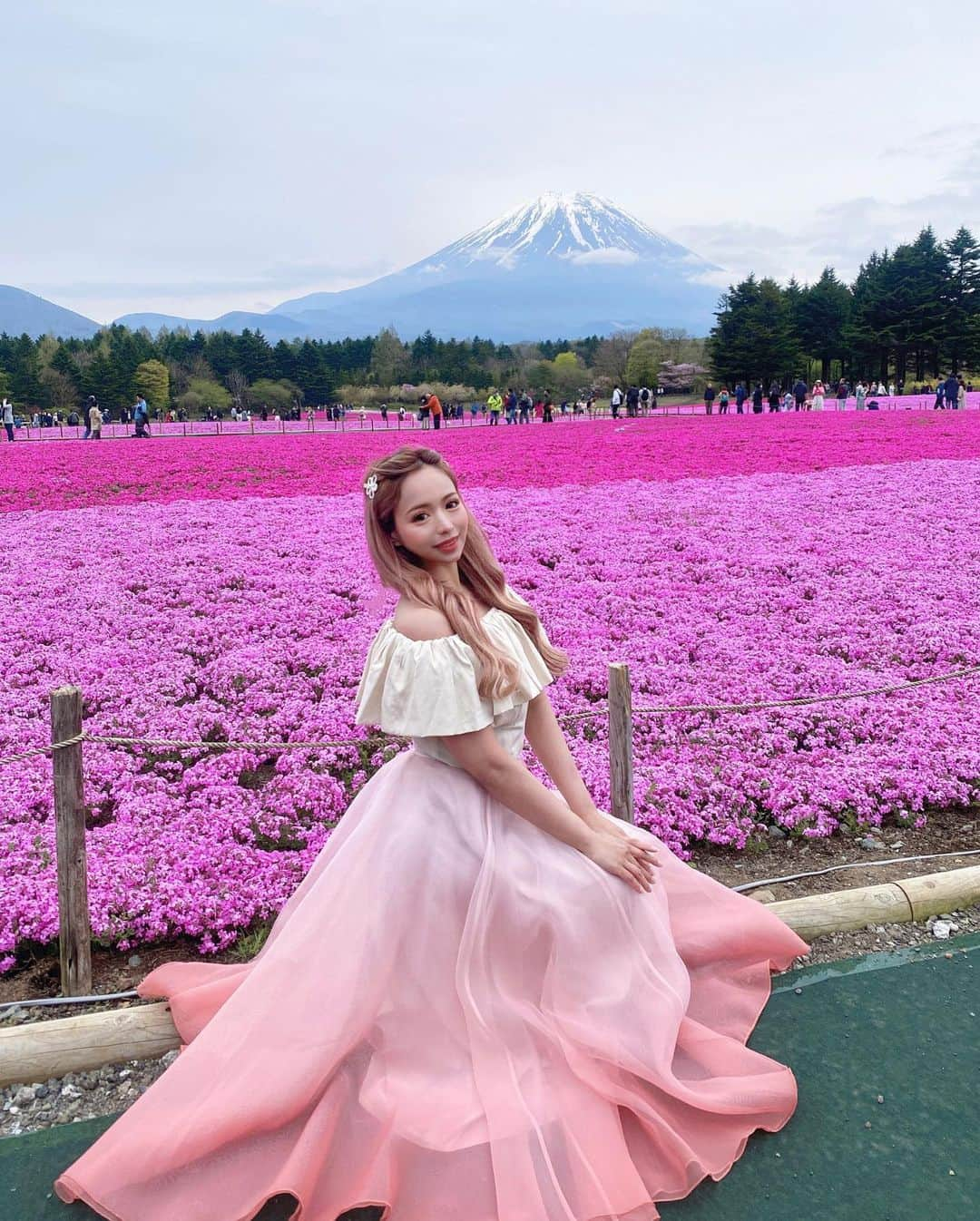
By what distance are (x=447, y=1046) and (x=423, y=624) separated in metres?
1.17

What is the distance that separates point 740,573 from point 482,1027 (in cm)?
749

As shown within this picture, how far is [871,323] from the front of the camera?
56.9 m

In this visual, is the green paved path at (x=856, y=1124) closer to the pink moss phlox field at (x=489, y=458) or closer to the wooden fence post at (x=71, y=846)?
the wooden fence post at (x=71, y=846)

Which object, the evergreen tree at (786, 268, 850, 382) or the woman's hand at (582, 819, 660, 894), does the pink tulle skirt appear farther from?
the evergreen tree at (786, 268, 850, 382)

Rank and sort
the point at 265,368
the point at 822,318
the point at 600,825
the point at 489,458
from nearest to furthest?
the point at 600,825 → the point at 489,458 → the point at 822,318 → the point at 265,368

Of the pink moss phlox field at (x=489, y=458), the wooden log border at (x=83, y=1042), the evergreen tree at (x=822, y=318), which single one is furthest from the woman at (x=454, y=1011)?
the evergreen tree at (x=822, y=318)

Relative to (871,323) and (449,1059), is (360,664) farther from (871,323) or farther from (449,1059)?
(871,323)

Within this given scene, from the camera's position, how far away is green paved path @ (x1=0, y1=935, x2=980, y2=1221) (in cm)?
239

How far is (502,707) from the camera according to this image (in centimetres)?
261

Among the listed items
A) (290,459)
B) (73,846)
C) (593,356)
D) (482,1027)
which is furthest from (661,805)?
(593,356)

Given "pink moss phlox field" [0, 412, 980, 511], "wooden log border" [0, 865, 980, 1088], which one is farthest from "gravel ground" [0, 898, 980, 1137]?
"pink moss phlox field" [0, 412, 980, 511]

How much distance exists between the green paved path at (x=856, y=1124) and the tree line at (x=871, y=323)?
190 feet

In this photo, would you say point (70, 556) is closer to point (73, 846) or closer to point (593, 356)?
point (73, 846)

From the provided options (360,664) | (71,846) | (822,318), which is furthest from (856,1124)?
(822,318)
